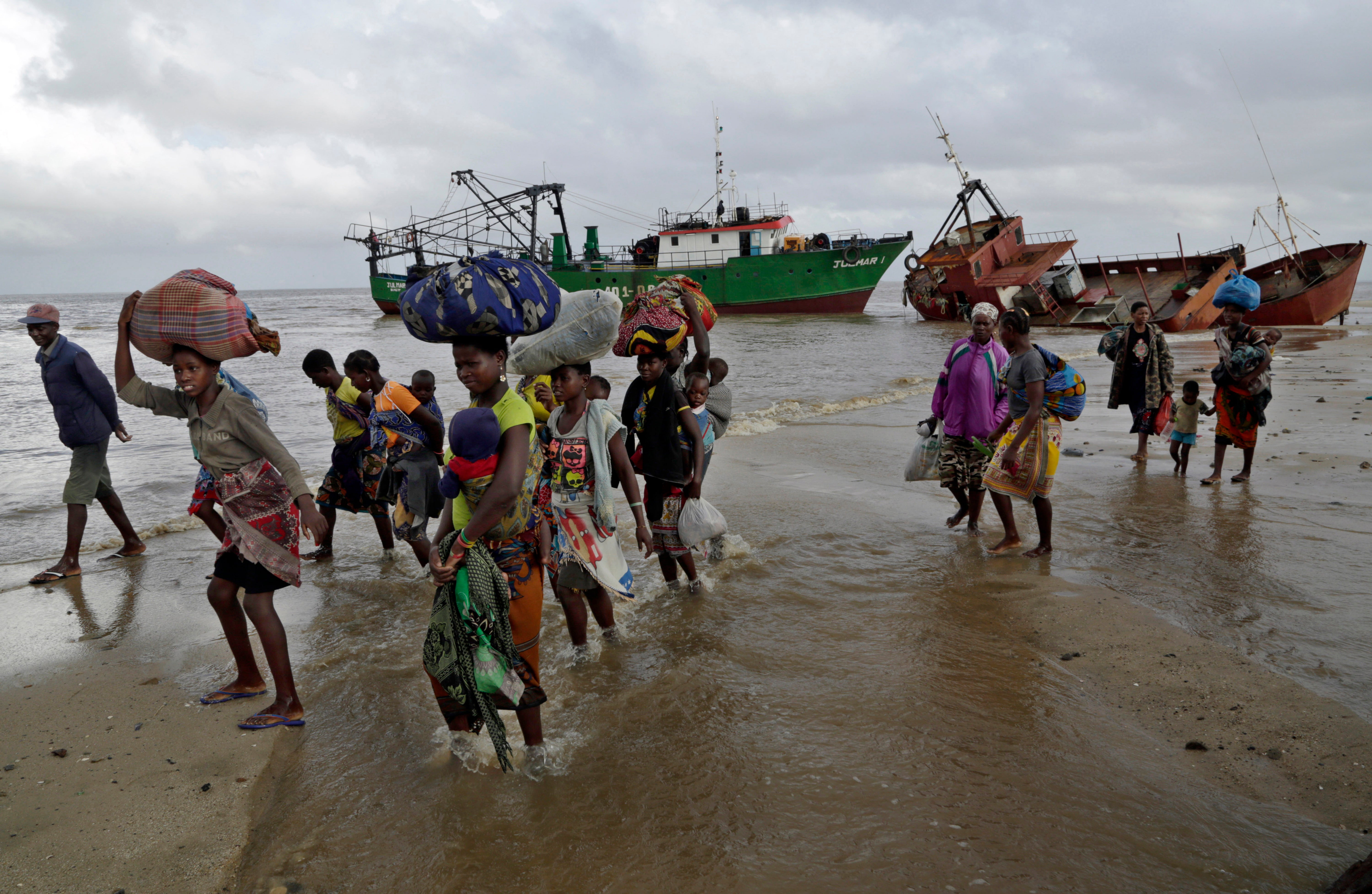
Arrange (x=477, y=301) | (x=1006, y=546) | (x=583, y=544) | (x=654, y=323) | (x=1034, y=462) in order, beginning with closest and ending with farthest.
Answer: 1. (x=477, y=301)
2. (x=583, y=544)
3. (x=654, y=323)
4. (x=1034, y=462)
5. (x=1006, y=546)

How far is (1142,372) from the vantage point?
782 centimetres

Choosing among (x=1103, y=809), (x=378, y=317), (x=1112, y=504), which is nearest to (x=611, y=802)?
(x=1103, y=809)

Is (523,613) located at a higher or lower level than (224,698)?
higher

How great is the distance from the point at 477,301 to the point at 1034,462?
3.75m

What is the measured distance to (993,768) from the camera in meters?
2.79

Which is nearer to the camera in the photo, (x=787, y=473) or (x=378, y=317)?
(x=787, y=473)

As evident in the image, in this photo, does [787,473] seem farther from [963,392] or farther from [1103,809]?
[1103,809]

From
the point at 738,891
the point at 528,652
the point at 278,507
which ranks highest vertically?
the point at 278,507

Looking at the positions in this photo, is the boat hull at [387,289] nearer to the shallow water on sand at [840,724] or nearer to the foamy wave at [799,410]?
the foamy wave at [799,410]

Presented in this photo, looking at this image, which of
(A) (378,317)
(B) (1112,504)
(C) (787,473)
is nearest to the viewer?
(B) (1112,504)

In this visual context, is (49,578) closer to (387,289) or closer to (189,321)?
(189,321)

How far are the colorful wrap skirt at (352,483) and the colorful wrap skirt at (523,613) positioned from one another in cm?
242

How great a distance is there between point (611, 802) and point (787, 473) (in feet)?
17.5

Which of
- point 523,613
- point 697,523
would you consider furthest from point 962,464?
point 523,613
